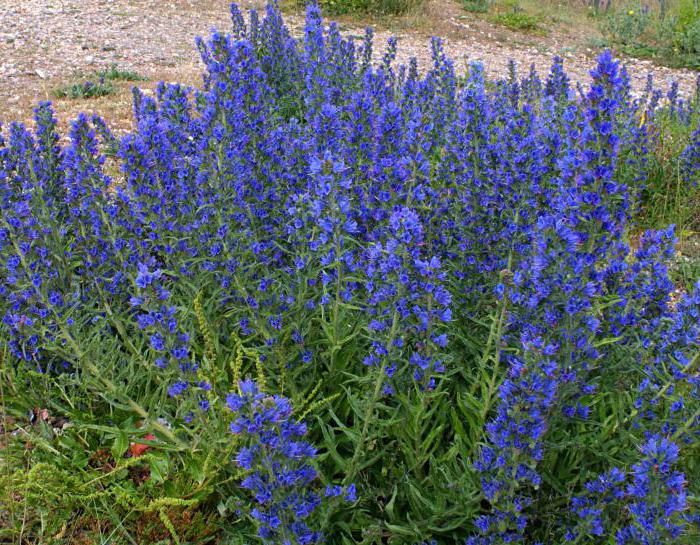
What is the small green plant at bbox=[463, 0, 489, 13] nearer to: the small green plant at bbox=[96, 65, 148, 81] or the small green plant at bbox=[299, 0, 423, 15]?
the small green plant at bbox=[299, 0, 423, 15]

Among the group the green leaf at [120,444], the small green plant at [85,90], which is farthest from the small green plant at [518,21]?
the green leaf at [120,444]

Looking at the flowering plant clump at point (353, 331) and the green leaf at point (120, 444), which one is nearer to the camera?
the flowering plant clump at point (353, 331)

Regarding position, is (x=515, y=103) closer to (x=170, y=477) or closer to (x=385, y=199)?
(x=385, y=199)

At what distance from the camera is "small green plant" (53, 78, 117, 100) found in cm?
794

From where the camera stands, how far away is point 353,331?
3.22 meters

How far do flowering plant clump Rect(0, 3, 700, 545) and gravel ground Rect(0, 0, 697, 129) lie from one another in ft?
13.3

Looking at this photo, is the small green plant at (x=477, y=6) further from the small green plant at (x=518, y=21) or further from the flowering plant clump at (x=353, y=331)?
the flowering plant clump at (x=353, y=331)

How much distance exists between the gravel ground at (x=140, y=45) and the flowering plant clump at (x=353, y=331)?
406 centimetres

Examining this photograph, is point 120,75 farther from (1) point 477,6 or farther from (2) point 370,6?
(1) point 477,6

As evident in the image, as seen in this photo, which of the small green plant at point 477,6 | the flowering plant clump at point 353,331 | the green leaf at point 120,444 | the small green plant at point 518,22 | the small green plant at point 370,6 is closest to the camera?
the flowering plant clump at point 353,331

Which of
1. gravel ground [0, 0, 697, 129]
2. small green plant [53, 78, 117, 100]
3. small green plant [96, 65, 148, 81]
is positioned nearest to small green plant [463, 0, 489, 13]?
gravel ground [0, 0, 697, 129]

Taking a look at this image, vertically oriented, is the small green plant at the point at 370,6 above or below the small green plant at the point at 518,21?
above

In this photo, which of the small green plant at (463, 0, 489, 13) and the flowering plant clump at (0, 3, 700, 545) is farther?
the small green plant at (463, 0, 489, 13)

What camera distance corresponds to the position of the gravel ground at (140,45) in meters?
8.46
